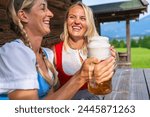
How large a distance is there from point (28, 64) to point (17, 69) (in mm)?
29

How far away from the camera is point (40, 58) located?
1151 mm

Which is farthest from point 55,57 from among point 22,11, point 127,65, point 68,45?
point 127,65

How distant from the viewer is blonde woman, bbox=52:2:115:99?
1.27m

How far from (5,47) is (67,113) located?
30 cm

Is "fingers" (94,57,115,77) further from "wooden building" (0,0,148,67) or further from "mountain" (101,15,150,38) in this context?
"mountain" (101,15,150,38)

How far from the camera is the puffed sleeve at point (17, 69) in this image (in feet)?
3.01

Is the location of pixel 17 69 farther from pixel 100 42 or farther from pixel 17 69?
pixel 100 42

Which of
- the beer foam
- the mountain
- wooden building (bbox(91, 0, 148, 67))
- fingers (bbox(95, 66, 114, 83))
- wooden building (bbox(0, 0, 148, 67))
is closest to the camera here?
fingers (bbox(95, 66, 114, 83))

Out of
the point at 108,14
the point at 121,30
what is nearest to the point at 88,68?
the point at 108,14

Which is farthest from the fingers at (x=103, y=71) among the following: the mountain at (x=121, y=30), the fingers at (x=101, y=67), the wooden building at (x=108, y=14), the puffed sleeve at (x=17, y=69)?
the mountain at (x=121, y=30)

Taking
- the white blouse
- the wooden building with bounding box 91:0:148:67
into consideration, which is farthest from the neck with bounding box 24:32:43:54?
the wooden building with bounding box 91:0:148:67

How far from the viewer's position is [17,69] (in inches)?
36.2

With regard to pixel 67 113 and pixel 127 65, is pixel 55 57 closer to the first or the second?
pixel 67 113

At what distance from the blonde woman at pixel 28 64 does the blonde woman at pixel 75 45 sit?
0.58 feet
